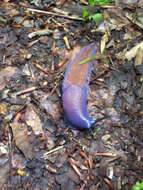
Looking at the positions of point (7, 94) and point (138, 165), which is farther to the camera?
point (7, 94)

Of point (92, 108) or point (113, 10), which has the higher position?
point (113, 10)

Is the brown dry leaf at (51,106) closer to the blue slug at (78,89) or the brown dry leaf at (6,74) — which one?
the blue slug at (78,89)

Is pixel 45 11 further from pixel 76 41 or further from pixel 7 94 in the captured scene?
pixel 7 94

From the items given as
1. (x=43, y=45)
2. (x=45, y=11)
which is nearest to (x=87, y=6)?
(x=45, y=11)

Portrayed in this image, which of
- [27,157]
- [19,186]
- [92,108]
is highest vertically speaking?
[92,108]

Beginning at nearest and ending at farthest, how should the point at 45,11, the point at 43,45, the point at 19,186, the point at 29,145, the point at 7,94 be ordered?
the point at 19,186 → the point at 29,145 → the point at 7,94 → the point at 43,45 → the point at 45,11

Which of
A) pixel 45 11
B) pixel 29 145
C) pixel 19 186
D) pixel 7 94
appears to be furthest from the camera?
pixel 45 11

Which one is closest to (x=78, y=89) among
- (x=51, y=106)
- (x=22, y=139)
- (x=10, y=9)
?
(x=51, y=106)
